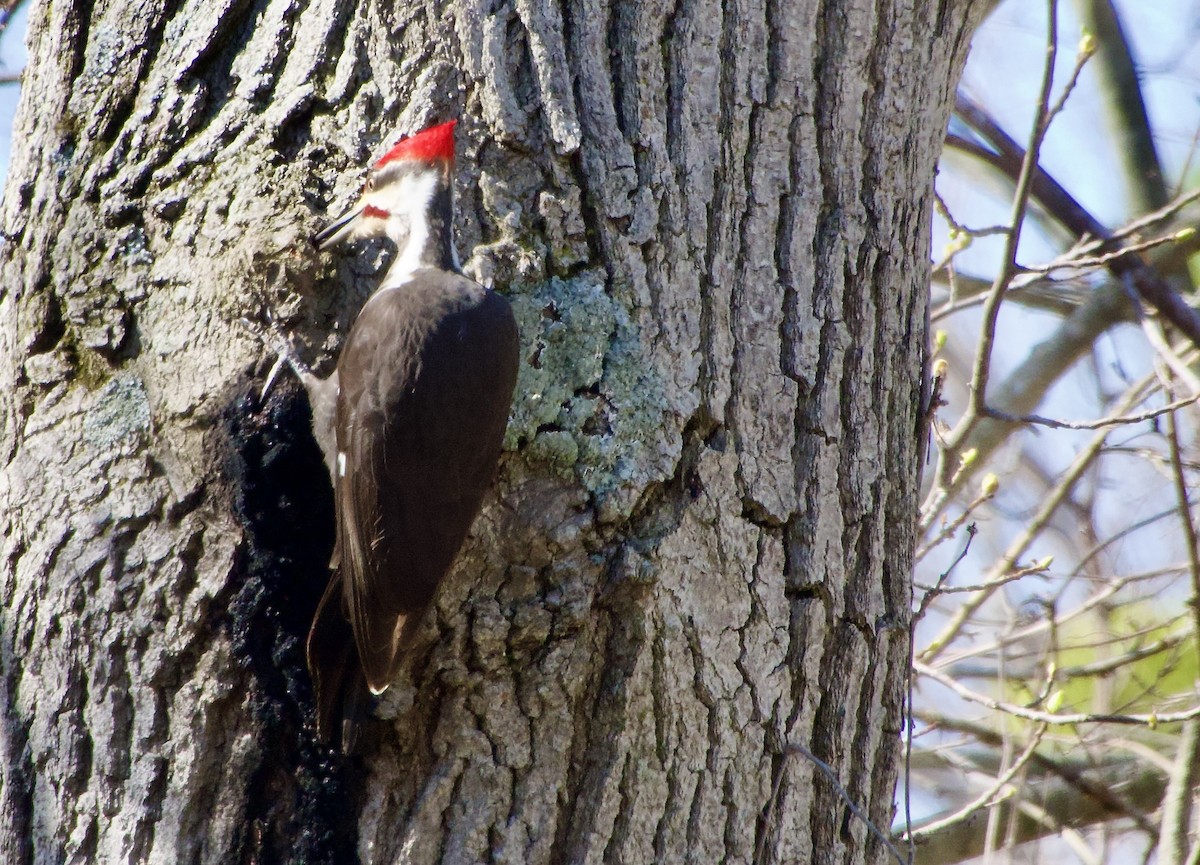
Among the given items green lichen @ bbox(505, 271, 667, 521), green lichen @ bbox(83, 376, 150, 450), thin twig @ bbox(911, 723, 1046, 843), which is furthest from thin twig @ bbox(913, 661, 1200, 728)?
green lichen @ bbox(83, 376, 150, 450)

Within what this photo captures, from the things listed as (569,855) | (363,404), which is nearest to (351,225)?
(363,404)

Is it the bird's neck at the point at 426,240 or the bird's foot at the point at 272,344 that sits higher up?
the bird's neck at the point at 426,240

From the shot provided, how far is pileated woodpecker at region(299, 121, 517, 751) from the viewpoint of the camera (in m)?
1.76

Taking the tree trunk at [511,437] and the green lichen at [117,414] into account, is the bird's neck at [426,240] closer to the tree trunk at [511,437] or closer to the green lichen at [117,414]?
the tree trunk at [511,437]

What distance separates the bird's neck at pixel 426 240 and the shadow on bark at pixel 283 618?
34 cm

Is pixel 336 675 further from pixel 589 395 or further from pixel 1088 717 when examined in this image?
pixel 1088 717

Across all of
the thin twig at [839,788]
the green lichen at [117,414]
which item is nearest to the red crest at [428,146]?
the green lichen at [117,414]

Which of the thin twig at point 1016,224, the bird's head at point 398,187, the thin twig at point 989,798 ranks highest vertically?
the thin twig at point 1016,224

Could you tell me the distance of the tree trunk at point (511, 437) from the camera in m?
1.70

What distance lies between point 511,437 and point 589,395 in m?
0.15

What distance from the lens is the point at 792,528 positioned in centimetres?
182

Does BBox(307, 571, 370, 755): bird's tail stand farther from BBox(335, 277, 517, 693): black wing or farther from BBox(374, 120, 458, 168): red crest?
BBox(374, 120, 458, 168): red crest

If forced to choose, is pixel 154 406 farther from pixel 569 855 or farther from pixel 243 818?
pixel 569 855

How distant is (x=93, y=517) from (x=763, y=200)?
3.80 feet
